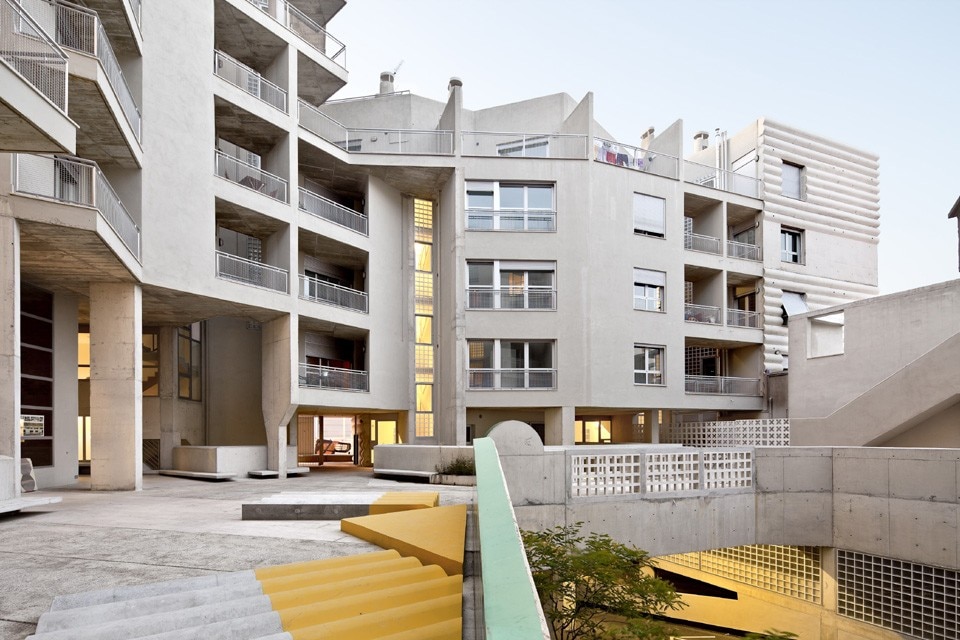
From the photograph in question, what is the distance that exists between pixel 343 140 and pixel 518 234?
7802 mm

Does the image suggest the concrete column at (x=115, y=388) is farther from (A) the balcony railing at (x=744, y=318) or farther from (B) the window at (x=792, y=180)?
(B) the window at (x=792, y=180)

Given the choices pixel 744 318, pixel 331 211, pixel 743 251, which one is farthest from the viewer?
pixel 743 251

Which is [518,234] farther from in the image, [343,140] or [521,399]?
[343,140]

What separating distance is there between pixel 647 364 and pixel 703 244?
20.8 ft

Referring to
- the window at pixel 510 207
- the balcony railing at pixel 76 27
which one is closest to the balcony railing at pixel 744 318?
the window at pixel 510 207

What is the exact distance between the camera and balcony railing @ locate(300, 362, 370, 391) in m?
21.8

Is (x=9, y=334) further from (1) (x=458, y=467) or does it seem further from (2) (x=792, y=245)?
(2) (x=792, y=245)

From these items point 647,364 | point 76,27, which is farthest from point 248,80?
point 647,364

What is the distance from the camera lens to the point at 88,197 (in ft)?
39.9

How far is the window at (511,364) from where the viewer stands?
23609 millimetres

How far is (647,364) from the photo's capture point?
25141mm

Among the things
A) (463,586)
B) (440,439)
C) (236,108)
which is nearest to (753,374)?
(440,439)

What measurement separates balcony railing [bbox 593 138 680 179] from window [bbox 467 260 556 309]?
16.7 ft

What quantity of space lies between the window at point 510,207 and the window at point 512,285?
1425 mm
